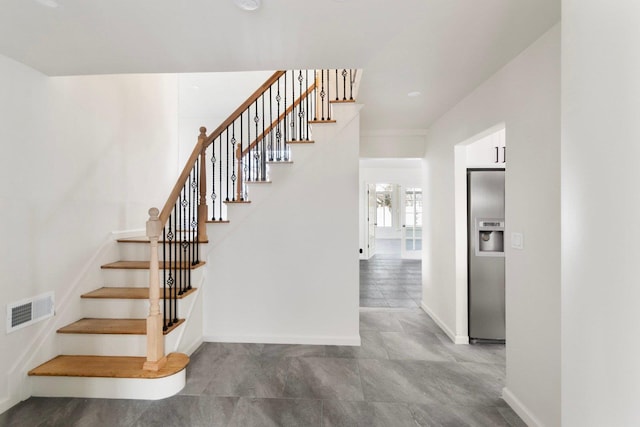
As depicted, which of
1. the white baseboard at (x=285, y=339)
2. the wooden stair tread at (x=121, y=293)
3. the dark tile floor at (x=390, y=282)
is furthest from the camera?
the dark tile floor at (x=390, y=282)

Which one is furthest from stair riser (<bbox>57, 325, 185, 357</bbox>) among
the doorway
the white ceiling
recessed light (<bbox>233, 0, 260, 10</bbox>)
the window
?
the window

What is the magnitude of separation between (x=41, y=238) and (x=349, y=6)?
2.87 metres

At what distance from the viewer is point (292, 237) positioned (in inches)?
121

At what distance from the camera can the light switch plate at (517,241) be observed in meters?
2.04

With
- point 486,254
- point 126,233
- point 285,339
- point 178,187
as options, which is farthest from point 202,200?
point 486,254

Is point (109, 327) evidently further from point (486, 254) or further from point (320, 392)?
point (486, 254)

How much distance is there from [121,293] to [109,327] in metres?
0.34

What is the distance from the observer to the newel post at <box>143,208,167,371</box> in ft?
7.13

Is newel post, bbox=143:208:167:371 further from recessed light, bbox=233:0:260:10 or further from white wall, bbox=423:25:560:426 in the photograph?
white wall, bbox=423:25:560:426

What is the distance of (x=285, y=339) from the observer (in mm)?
3045

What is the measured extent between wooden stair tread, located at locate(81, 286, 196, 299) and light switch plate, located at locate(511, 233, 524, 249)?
2.92 meters

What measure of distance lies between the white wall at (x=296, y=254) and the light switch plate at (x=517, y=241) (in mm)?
1416

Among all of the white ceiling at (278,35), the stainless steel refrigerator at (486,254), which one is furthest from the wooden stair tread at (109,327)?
the stainless steel refrigerator at (486,254)

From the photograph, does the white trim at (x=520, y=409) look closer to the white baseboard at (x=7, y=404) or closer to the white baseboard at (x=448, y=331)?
the white baseboard at (x=448, y=331)
